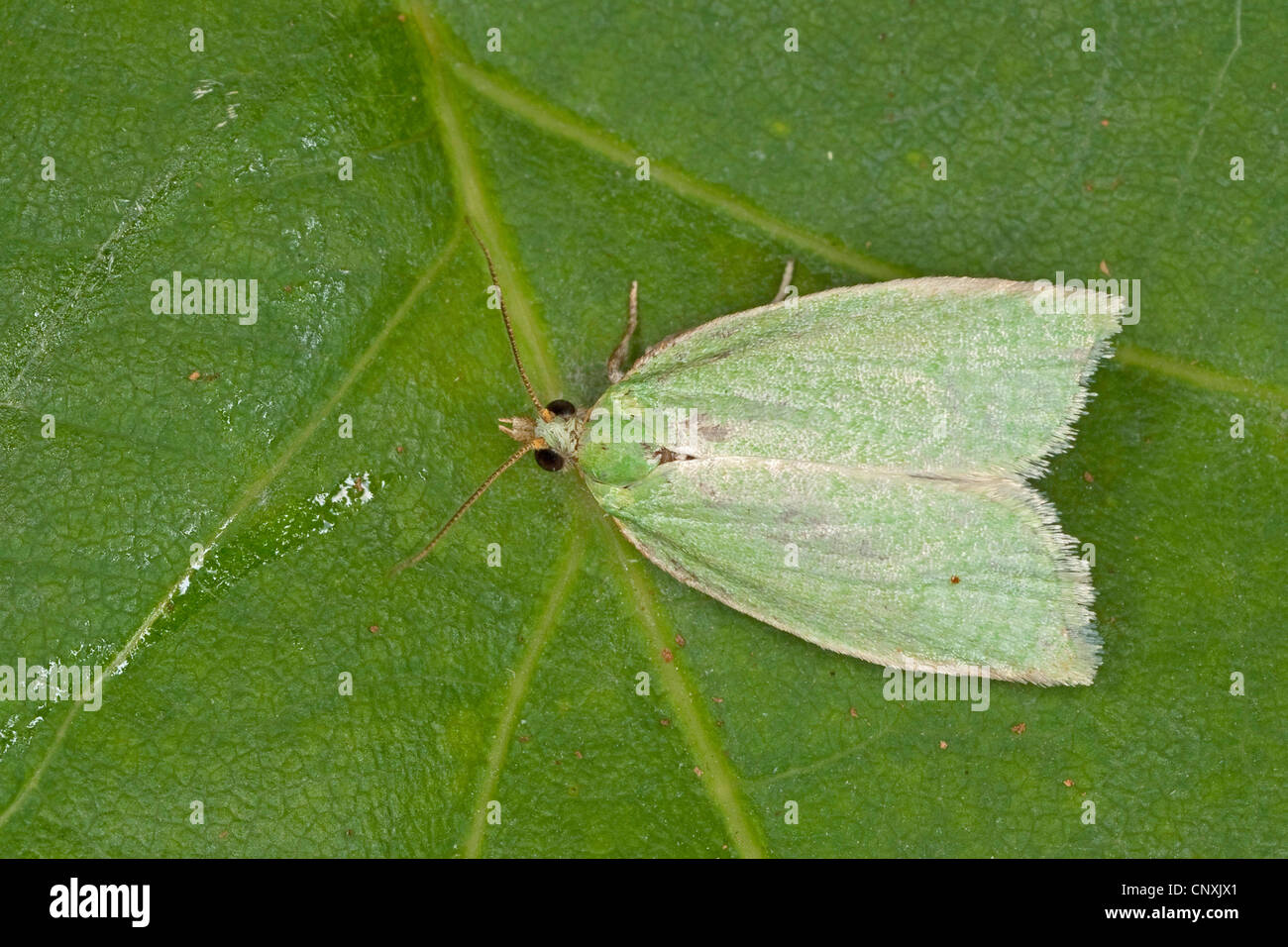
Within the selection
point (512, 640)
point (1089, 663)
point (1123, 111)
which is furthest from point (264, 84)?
point (1089, 663)

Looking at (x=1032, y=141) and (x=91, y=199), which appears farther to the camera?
(x=1032, y=141)

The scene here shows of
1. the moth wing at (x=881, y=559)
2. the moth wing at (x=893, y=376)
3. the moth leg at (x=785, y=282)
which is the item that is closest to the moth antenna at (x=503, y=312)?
the moth wing at (x=893, y=376)

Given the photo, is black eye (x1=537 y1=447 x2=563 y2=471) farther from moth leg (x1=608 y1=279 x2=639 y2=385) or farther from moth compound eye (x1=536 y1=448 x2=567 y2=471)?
moth leg (x1=608 y1=279 x2=639 y2=385)

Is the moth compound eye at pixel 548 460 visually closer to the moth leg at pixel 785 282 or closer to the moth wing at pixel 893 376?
the moth wing at pixel 893 376

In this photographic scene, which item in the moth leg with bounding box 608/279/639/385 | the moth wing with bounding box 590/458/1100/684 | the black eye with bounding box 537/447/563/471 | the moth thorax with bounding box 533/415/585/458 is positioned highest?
the moth leg with bounding box 608/279/639/385

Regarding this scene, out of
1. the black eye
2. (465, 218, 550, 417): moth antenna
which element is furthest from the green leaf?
the black eye

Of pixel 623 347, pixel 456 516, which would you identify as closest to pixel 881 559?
pixel 623 347
